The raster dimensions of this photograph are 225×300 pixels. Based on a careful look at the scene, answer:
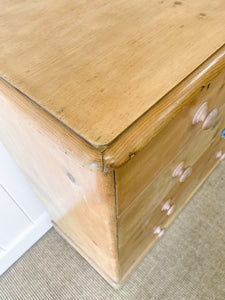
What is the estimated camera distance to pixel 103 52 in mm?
355

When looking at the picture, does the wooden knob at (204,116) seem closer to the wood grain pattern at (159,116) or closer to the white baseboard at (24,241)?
the wood grain pattern at (159,116)

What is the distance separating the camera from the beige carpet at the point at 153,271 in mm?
848

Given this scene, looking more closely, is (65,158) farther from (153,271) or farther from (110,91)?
(153,271)

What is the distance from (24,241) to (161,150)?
0.74 meters

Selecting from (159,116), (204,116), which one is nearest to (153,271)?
(204,116)

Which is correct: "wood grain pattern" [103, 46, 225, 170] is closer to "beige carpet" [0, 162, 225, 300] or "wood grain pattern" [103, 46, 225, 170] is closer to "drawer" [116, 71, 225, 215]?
"drawer" [116, 71, 225, 215]

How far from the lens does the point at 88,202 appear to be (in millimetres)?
397

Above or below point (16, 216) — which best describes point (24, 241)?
below

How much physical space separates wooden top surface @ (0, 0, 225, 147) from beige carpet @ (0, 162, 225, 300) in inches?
30.5

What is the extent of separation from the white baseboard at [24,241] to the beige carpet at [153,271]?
1.0 inches

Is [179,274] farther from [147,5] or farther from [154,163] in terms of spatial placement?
[147,5]

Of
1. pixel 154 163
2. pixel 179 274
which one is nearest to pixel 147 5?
pixel 154 163

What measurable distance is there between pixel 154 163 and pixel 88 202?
4.8 inches

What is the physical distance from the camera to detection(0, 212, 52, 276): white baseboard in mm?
879
